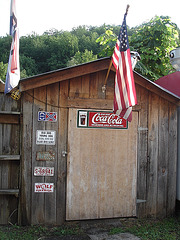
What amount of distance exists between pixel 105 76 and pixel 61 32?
52.7 meters

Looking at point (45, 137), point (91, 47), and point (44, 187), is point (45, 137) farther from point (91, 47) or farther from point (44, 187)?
point (91, 47)

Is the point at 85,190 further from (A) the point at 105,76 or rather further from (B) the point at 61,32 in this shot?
(B) the point at 61,32

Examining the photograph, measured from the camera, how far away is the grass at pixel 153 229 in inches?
171

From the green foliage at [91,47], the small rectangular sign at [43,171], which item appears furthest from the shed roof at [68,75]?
the green foliage at [91,47]

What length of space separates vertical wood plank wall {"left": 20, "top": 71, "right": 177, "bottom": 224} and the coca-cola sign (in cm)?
14

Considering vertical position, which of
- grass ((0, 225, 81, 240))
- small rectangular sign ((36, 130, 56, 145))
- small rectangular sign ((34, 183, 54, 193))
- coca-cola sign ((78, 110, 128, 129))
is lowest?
grass ((0, 225, 81, 240))

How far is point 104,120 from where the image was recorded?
16.1ft

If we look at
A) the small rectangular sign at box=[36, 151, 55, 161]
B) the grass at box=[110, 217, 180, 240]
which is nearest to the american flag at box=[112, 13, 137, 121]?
the small rectangular sign at box=[36, 151, 55, 161]

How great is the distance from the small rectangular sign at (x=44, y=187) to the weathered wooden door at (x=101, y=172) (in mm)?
313

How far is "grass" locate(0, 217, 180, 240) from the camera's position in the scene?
4211 millimetres

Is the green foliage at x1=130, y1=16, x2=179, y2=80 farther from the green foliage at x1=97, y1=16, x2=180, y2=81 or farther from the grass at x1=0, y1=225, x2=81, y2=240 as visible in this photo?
the grass at x1=0, y1=225, x2=81, y2=240

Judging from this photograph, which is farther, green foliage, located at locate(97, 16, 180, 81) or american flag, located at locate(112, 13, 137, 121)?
green foliage, located at locate(97, 16, 180, 81)

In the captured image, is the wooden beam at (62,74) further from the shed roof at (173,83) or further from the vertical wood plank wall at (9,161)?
the shed roof at (173,83)

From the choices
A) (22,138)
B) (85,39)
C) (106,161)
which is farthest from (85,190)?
(85,39)
